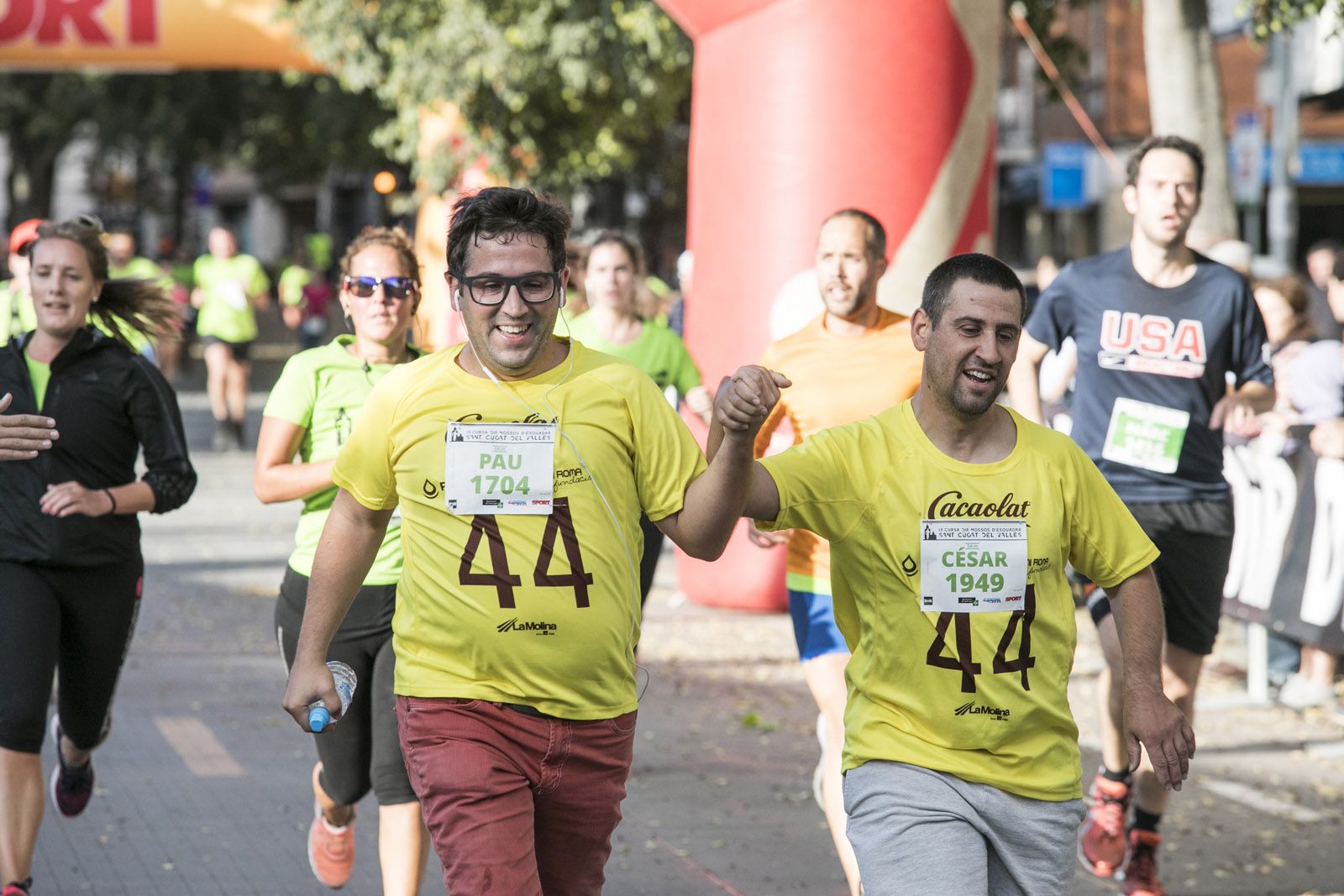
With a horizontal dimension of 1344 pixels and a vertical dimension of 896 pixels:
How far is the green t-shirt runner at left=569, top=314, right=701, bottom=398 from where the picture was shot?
7.96 metres

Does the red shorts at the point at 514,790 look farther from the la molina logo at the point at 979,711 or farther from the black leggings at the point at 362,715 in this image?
the black leggings at the point at 362,715

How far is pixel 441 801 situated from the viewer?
383 cm

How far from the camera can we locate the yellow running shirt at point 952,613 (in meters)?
3.77

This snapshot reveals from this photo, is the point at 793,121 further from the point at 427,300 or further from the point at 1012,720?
the point at 427,300

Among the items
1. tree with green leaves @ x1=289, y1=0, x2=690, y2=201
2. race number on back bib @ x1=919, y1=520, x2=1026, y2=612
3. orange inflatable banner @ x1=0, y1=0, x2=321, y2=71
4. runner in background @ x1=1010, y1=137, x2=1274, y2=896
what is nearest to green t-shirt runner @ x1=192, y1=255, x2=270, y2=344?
tree with green leaves @ x1=289, y1=0, x2=690, y2=201

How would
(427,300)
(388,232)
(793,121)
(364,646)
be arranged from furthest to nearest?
1. (427,300)
2. (793,121)
3. (388,232)
4. (364,646)

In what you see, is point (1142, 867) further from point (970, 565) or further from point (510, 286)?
point (510, 286)

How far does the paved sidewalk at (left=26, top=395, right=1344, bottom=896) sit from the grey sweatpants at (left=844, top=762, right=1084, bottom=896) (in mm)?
2193

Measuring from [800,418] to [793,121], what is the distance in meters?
5.09

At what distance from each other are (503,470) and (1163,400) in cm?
286

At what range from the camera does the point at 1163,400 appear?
236 inches

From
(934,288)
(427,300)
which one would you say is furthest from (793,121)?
(427,300)

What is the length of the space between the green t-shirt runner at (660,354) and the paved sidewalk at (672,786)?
4.88 ft

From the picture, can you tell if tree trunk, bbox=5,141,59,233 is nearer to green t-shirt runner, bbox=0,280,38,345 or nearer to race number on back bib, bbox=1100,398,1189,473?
green t-shirt runner, bbox=0,280,38,345
